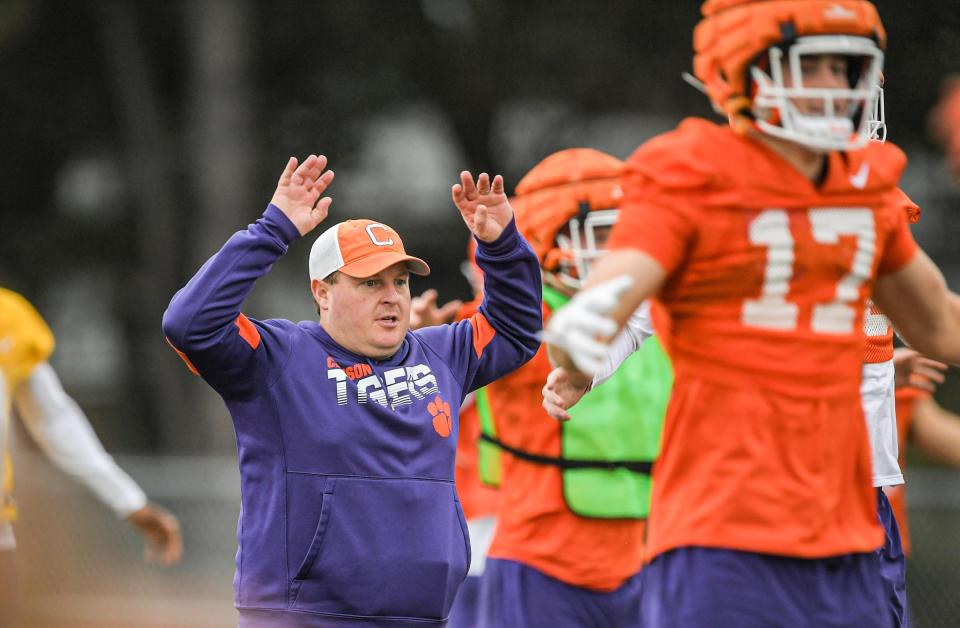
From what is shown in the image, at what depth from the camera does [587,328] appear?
2871 mm

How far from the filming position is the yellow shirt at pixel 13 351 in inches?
215

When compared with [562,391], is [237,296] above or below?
above

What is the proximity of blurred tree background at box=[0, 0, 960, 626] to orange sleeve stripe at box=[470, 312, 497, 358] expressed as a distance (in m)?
8.51

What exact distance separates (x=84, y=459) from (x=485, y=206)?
8.11ft

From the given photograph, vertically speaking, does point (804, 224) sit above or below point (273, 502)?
above

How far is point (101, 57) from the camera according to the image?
16328 millimetres

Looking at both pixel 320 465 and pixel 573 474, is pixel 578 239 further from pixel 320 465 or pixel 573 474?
pixel 320 465

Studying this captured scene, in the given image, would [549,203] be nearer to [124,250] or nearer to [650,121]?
[650,121]

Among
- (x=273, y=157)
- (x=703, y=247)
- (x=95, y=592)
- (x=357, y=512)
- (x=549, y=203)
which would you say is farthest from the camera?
(x=273, y=157)

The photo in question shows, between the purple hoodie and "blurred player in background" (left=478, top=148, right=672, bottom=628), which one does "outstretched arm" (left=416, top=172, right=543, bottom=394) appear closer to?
the purple hoodie

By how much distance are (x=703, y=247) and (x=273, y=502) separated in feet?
5.82

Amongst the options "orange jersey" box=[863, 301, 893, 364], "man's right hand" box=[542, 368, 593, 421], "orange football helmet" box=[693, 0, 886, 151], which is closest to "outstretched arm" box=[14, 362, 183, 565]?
"man's right hand" box=[542, 368, 593, 421]

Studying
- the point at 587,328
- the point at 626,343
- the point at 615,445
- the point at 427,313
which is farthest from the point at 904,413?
the point at 587,328

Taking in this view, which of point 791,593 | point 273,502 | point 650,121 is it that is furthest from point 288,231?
point 650,121
